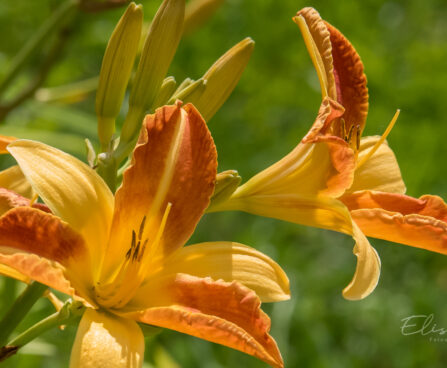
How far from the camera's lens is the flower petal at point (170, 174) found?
35.4 inches

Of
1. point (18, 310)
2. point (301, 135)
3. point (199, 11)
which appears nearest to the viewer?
point (18, 310)

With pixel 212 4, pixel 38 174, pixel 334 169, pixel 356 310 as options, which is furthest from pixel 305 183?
pixel 356 310

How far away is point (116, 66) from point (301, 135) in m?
1.48

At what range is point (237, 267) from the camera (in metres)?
0.91

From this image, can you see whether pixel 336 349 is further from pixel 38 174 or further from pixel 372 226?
pixel 38 174

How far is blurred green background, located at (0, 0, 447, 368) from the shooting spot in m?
2.22

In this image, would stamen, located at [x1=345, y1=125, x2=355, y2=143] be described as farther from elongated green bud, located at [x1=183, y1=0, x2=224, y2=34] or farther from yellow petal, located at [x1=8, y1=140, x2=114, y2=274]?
elongated green bud, located at [x1=183, y1=0, x2=224, y2=34]

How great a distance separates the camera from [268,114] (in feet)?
8.67

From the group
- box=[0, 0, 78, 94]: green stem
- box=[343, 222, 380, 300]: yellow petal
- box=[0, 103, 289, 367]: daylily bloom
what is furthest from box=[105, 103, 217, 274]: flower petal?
box=[0, 0, 78, 94]: green stem

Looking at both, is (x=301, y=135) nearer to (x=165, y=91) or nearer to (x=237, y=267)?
(x=165, y=91)

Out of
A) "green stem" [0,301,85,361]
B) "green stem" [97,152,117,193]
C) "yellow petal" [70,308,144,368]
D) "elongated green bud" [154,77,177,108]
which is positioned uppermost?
"elongated green bud" [154,77,177,108]

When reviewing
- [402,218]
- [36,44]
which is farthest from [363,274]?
[36,44]

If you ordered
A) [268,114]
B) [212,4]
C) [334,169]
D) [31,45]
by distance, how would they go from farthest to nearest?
[268,114] → [212,4] → [31,45] → [334,169]

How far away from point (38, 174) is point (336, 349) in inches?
68.5
